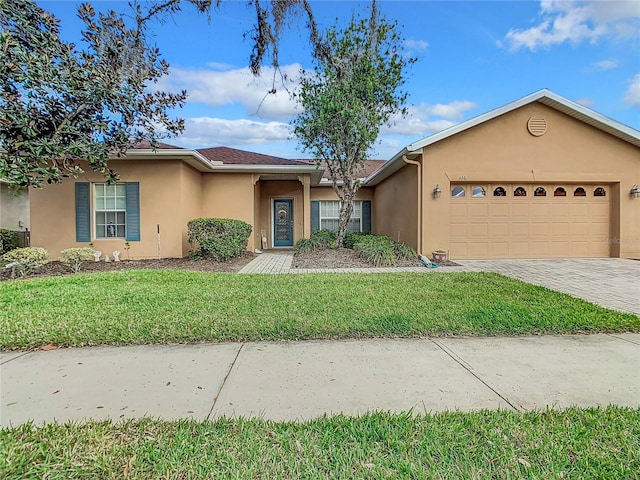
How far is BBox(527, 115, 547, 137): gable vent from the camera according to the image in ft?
34.5

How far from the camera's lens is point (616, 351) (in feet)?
11.8

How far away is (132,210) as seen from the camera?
10594 mm

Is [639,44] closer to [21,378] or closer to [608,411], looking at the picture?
[608,411]

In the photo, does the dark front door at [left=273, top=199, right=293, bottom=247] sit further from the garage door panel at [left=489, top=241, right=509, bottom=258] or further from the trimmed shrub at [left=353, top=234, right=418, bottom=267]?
the garage door panel at [left=489, top=241, right=509, bottom=258]

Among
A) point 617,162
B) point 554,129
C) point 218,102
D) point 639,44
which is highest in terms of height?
point 218,102

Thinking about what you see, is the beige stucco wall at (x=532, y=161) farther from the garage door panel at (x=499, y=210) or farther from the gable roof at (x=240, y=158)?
the gable roof at (x=240, y=158)

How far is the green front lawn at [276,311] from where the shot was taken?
4.03 metres

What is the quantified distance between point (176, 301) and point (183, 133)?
17.6ft

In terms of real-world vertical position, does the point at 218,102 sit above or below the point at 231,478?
above

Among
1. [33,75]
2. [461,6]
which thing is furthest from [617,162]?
[33,75]

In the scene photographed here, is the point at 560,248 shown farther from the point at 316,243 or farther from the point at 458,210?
the point at 316,243

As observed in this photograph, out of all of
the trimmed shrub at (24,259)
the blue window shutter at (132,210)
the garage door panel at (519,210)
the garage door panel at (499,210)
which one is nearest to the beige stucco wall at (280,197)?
the blue window shutter at (132,210)

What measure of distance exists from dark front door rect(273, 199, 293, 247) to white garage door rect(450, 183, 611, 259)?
24.5 feet

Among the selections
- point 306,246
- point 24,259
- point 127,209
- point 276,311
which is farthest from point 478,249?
point 24,259
